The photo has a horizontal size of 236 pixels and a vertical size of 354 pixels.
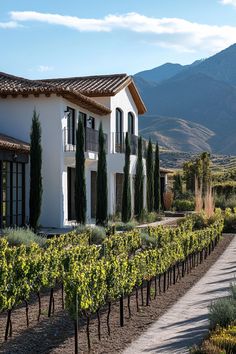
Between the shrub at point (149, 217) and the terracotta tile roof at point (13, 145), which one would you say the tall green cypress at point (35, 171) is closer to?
the terracotta tile roof at point (13, 145)

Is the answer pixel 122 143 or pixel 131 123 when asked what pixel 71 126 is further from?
pixel 131 123

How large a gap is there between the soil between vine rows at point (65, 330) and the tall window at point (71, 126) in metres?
12.9

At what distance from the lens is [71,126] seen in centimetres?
2273

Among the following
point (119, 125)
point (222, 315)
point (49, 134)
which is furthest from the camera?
point (119, 125)

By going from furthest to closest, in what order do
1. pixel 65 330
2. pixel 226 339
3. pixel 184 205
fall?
pixel 184 205, pixel 65 330, pixel 226 339

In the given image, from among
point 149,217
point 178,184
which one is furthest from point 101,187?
point 178,184

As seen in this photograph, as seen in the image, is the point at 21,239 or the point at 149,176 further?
the point at 149,176

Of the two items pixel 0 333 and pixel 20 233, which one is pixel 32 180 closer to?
pixel 20 233

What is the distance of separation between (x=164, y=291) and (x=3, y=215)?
30.9ft

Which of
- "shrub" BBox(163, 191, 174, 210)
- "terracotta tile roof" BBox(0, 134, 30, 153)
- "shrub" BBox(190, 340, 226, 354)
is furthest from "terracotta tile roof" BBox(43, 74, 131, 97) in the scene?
"shrub" BBox(190, 340, 226, 354)

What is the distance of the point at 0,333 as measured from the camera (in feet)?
24.7

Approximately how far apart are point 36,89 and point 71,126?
2.90 m

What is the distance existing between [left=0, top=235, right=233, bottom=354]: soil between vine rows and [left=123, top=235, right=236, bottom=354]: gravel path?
0.52ft

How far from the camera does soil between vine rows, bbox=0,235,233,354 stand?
271 inches
